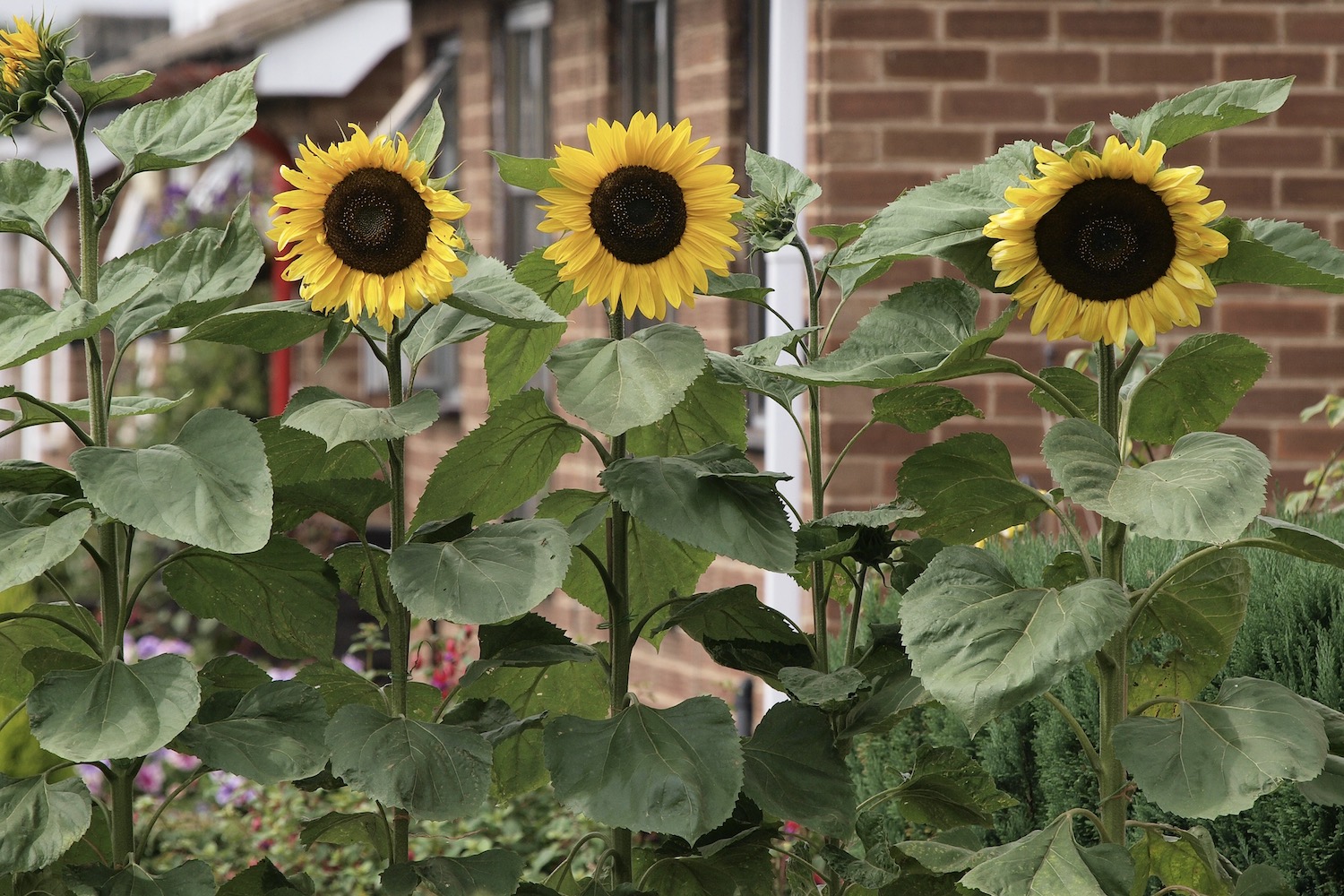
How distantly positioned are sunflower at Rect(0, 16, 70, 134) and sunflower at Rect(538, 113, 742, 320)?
565 mm

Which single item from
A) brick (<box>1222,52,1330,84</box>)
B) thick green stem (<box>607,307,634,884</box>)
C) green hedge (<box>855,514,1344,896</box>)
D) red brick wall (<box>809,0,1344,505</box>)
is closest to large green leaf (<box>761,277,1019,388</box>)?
thick green stem (<box>607,307,634,884</box>)

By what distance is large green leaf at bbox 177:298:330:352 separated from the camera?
1668mm

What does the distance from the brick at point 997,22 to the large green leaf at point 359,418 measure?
9.72 feet

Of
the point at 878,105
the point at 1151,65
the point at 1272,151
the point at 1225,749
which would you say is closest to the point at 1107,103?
the point at 1151,65

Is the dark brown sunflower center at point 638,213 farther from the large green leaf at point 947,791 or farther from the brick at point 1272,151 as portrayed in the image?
the brick at point 1272,151

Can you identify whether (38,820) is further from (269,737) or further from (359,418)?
(359,418)

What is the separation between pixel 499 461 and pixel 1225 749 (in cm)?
85

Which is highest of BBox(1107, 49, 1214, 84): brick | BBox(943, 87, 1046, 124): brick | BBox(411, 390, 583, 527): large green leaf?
BBox(1107, 49, 1214, 84): brick

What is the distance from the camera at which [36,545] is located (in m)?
1.55

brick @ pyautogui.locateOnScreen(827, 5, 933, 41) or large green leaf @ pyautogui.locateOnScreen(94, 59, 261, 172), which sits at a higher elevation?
brick @ pyautogui.locateOnScreen(827, 5, 933, 41)

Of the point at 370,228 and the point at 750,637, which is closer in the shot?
the point at 370,228

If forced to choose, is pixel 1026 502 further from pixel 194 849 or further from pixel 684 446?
pixel 194 849

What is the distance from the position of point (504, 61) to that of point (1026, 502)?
20.3 ft

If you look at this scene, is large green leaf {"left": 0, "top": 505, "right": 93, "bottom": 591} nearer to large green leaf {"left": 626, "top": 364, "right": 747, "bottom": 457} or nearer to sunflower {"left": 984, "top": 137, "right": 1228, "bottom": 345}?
large green leaf {"left": 626, "top": 364, "right": 747, "bottom": 457}
